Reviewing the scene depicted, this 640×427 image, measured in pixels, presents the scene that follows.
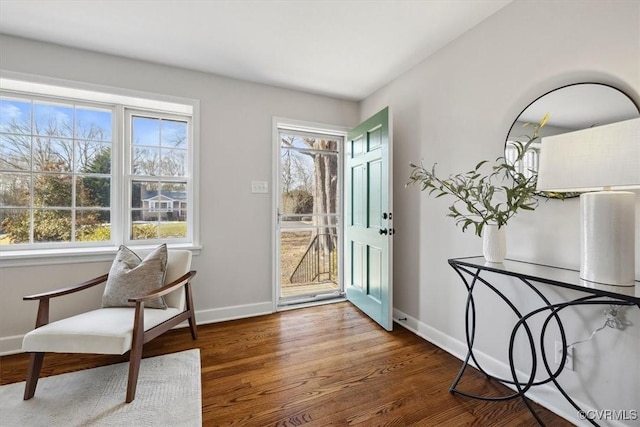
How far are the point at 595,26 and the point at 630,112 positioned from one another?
50 centimetres

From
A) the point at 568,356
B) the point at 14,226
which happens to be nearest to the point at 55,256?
the point at 14,226

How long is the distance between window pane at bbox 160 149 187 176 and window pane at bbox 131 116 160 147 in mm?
136

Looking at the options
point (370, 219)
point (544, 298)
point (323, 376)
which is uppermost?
point (370, 219)

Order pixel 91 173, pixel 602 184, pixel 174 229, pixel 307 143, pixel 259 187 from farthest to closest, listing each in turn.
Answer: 1. pixel 307 143
2. pixel 259 187
3. pixel 174 229
4. pixel 91 173
5. pixel 602 184

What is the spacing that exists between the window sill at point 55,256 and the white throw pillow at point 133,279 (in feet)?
Result: 1.16

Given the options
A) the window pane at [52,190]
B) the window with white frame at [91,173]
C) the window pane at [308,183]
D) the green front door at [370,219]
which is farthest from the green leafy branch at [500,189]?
the window pane at [52,190]

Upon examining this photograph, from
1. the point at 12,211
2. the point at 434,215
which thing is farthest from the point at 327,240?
the point at 12,211

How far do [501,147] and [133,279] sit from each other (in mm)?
2753

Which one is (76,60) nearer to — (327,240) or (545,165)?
(327,240)

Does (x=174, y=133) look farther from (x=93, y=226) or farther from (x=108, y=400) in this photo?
(x=108, y=400)

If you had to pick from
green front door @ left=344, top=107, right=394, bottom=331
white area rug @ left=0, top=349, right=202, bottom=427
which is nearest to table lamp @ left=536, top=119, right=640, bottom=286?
green front door @ left=344, top=107, right=394, bottom=331

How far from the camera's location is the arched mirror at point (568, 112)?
4.36 ft

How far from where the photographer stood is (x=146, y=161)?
8.81ft

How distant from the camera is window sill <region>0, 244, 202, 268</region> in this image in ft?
6.98
